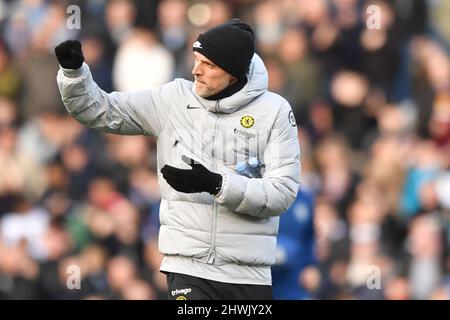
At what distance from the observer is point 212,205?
361 inches

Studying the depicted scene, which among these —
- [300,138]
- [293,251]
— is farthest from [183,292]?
[300,138]

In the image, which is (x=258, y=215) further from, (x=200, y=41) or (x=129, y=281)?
(x=129, y=281)

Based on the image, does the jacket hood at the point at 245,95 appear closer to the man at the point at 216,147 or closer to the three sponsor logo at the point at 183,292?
the man at the point at 216,147

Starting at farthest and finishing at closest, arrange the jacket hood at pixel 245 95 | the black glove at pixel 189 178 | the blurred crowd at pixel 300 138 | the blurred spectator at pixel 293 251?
the blurred crowd at pixel 300 138 < the blurred spectator at pixel 293 251 < the jacket hood at pixel 245 95 < the black glove at pixel 189 178

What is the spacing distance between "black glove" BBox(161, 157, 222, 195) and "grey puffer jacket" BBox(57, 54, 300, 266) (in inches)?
7.7

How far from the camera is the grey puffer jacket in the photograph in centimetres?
912

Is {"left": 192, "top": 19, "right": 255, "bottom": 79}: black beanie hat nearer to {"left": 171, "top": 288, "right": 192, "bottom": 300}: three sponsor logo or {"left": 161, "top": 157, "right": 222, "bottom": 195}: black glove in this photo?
{"left": 161, "top": 157, "right": 222, "bottom": 195}: black glove

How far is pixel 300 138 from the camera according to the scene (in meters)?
15.8

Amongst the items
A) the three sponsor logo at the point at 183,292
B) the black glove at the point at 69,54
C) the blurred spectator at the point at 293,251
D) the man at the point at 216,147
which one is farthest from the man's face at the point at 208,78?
the blurred spectator at the point at 293,251

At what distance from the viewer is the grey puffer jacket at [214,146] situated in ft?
29.9

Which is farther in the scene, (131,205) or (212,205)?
(131,205)

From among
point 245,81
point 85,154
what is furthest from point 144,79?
point 245,81
